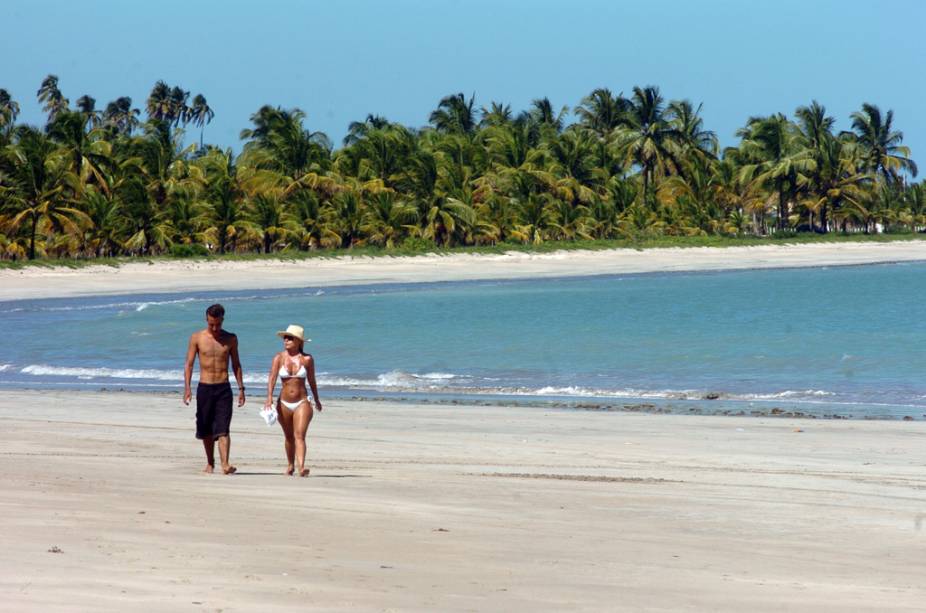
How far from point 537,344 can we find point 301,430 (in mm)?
17168

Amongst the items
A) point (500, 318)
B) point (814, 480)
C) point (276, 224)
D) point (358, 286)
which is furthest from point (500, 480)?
point (276, 224)

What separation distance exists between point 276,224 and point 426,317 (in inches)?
844

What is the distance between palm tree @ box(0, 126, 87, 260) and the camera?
155 ft

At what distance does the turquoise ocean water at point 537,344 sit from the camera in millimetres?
18797

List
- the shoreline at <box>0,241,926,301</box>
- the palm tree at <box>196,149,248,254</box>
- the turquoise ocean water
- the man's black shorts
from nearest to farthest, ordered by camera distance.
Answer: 1. the man's black shorts
2. the turquoise ocean water
3. the shoreline at <box>0,241,926,301</box>
4. the palm tree at <box>196,149,248,254</box>

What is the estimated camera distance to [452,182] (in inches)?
2427

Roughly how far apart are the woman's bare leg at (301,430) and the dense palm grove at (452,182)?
39807 millimetres

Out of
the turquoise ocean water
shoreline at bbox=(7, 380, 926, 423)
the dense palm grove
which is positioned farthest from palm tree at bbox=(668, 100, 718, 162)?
shoreline at bbox=(7, 380, 926, 423)

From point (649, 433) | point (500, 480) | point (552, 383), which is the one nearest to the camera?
point (500, 480)

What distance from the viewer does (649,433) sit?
44.2 ft

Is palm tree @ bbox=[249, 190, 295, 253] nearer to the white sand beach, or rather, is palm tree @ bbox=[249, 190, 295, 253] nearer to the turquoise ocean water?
the turquoise ocean water

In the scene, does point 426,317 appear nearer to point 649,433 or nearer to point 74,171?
point 649,433

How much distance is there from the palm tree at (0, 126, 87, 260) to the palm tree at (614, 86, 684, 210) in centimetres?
3375

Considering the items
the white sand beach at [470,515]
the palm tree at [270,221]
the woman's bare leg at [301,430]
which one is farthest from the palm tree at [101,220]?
the woman's bare leg at [301,430]
